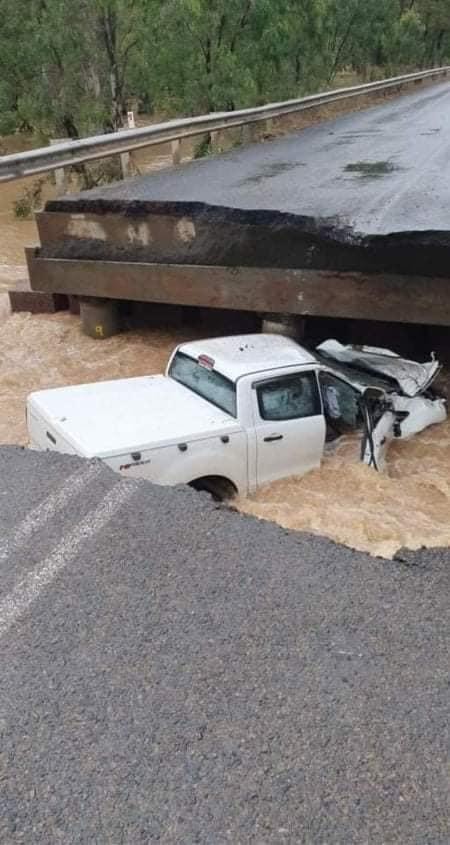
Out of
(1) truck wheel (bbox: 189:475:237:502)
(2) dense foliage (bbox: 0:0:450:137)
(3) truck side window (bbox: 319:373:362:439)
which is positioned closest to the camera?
(1) truck wheel (bbox: 189:475:237:502)

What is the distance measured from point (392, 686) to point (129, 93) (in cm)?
2793

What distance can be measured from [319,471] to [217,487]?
1.29 m

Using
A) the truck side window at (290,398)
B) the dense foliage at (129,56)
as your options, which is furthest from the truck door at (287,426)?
the dense foliage at (129,56)

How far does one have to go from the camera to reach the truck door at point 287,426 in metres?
6.95

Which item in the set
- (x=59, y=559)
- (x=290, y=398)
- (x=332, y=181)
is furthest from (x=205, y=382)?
(x=332, y=181)

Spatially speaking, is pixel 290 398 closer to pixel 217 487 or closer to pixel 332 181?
pixel 217 487

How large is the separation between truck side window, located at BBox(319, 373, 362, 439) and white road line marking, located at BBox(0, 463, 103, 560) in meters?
3.27

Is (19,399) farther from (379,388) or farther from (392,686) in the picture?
(392,686)

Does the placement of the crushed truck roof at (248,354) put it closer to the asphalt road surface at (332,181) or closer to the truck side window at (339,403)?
the truck side window at (339,403)

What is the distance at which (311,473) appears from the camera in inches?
295

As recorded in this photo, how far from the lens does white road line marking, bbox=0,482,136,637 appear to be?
13.1ft

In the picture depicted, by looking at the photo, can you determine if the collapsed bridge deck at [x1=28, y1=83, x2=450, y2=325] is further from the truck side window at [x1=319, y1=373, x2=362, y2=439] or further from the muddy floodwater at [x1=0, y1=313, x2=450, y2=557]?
the truck side window at [x1=319, y1=373, x2=362, y2=439]

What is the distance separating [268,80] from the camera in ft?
81.1

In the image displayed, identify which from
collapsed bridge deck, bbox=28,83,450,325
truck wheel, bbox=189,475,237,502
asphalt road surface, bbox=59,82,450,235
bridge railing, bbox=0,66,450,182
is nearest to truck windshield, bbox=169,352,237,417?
truck wheel, bbox=189,475,237,502
